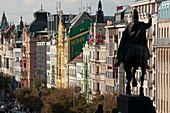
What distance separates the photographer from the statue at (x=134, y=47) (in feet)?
76.1

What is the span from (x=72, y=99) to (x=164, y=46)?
80.4 feet

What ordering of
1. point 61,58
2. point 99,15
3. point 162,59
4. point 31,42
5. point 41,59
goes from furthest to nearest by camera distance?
point 31,42, point 41,59, point 61,58, point 99,15, point 162,59

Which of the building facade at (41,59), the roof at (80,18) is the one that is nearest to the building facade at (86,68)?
the roof at (80,18)

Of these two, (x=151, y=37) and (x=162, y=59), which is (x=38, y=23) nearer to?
(x=151, y=37)

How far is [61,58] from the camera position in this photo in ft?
477

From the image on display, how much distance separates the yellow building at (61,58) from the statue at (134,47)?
117m

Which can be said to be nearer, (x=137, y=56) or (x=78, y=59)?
(x=137, y=56)

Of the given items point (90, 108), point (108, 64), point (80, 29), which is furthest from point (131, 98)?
point (80, 29)

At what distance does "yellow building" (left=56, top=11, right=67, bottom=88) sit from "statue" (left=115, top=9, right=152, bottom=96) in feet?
384

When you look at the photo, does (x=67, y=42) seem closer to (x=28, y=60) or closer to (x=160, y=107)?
(x=28, y=60)

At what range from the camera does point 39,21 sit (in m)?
193

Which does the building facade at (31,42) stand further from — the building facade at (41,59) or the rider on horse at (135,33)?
the rider on horse at (135,33)

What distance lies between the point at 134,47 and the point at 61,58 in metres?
122

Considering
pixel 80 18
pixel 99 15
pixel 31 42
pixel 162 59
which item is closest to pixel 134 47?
pixel 162 59
